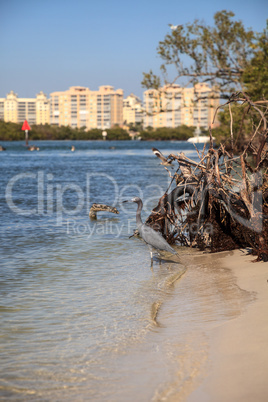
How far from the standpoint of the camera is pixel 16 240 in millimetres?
11492

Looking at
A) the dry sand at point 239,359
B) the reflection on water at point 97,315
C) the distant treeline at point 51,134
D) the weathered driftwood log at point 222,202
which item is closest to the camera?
the dry sand at point 239,359

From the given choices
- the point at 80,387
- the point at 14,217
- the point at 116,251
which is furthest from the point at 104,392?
the point at 14,217

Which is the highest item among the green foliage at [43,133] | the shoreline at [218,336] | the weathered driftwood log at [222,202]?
the green foliage at [43,133]

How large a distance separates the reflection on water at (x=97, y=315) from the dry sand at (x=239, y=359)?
21 centimetres

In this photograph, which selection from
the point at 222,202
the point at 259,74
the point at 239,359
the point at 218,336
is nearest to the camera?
the point at 239,359

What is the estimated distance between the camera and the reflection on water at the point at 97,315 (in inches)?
179

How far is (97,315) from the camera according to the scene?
6305mm

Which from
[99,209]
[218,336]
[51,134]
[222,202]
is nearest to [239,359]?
[218,336]

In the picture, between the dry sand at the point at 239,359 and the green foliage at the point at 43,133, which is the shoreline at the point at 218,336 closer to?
the dry sand at the point at 239,359

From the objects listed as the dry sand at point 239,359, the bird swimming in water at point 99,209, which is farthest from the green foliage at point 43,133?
the dry sand at point 239,359

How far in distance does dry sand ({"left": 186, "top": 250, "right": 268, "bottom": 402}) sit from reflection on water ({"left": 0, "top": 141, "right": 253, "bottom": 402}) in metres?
0.21

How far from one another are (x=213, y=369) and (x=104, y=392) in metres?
0.96

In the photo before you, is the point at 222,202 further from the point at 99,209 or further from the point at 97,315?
the point at 99,209

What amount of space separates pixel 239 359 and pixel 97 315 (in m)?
2.17
